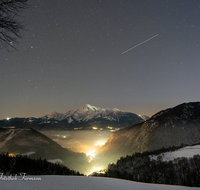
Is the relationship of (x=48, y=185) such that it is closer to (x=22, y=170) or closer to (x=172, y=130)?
(x=22, y=170)

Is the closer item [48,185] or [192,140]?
[48,185]

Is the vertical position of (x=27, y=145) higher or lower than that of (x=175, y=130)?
lower

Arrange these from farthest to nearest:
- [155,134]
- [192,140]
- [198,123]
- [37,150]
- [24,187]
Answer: [37,150]
[155,134]
[198,123]
[192,140]
[24,187]

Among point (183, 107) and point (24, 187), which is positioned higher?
point (183, 107)

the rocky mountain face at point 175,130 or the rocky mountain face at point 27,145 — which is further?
the rocky mountain face at point 27,145

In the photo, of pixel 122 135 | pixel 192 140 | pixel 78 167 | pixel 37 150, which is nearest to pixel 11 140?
pixel 37 150

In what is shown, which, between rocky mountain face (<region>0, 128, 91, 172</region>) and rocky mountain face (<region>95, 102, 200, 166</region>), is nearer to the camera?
rocky mountain face (<region>95, 102, 200, 166</region>)

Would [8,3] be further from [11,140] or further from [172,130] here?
[11,140]

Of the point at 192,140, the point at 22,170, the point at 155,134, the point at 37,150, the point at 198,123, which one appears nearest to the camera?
the point at 22,170

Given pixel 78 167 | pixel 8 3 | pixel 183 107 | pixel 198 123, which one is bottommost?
pixel 78 167

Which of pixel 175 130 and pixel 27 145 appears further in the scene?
pixel 27 145
